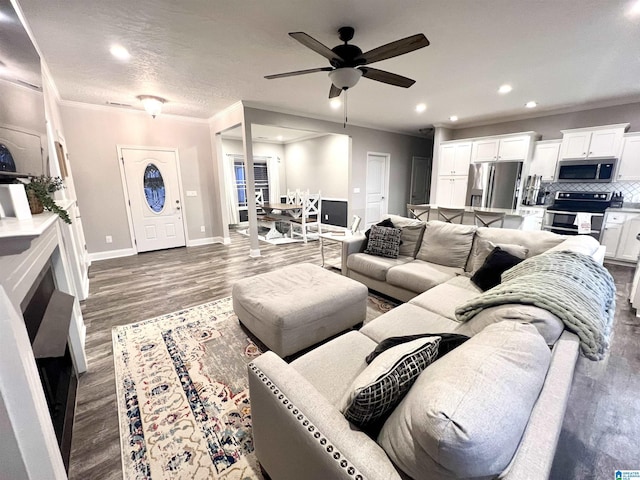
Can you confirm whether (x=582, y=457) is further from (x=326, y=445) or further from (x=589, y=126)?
(x=589, y=126)

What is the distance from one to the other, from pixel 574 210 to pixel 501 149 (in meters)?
1.73

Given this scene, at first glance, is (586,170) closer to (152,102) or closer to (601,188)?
(601,188)

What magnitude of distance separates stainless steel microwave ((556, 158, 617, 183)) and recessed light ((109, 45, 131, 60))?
22.0ft

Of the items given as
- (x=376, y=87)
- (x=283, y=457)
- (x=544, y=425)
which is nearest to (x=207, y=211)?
(x=376, y=87)

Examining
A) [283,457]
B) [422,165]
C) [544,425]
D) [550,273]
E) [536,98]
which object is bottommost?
[283,457]

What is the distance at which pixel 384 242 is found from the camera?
10.7 feet

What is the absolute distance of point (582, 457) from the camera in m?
1.39

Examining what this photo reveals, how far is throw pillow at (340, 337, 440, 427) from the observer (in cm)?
85

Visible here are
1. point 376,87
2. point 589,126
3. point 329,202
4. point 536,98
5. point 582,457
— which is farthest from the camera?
point 329,202

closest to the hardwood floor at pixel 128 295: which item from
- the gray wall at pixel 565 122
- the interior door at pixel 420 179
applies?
the interior door at pixel 420 179

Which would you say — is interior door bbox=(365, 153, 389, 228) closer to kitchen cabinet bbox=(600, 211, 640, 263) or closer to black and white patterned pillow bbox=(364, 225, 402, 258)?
black and white patterned pillow bbox=(364, 225, 402, 258)

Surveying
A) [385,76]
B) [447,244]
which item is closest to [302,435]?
[447,244]

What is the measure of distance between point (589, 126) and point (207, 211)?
7.51m

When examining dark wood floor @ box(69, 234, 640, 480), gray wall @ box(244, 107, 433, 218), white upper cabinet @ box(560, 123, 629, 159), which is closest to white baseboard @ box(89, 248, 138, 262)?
dark wood floor @ box(69, 234, 640, 480)
